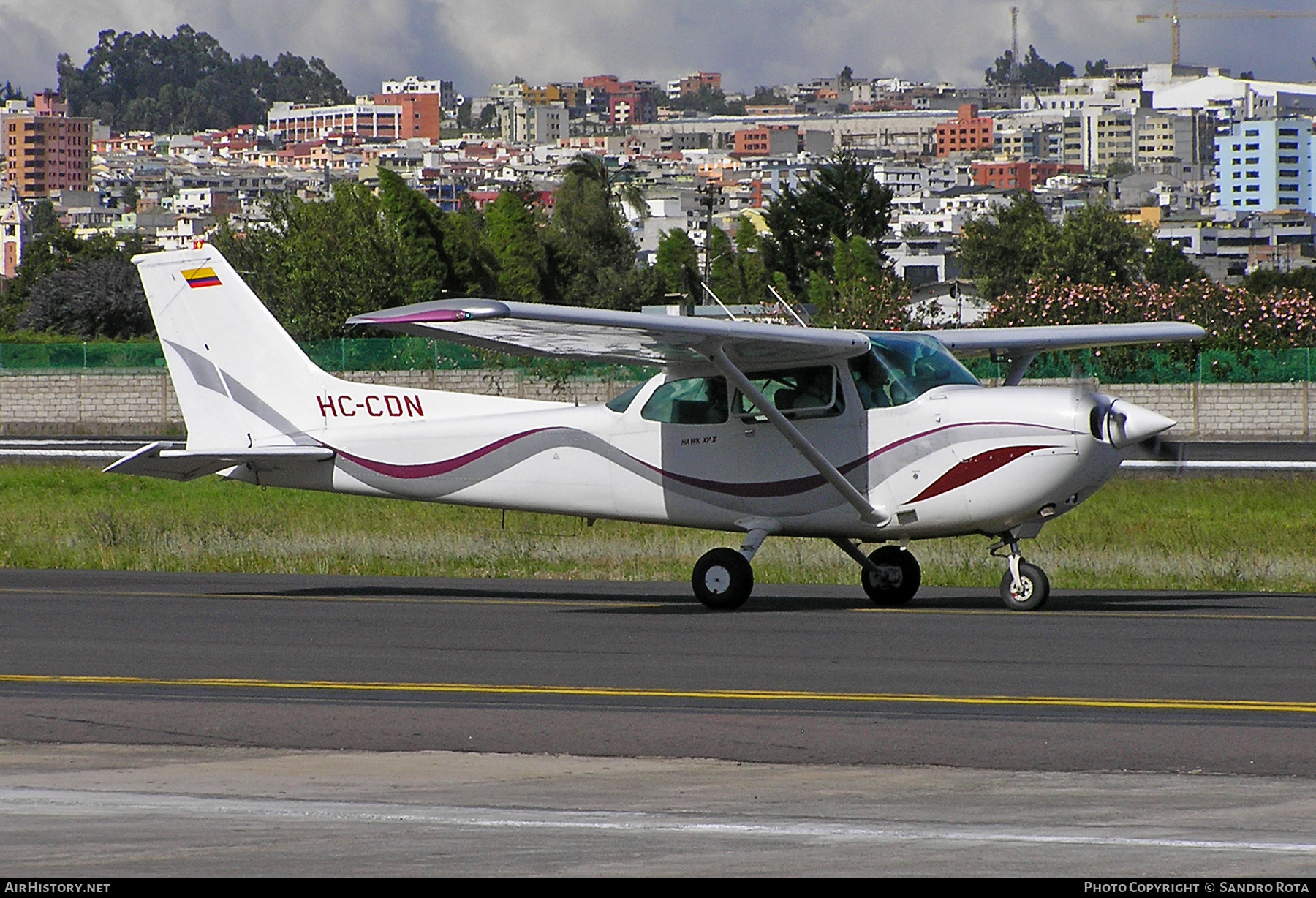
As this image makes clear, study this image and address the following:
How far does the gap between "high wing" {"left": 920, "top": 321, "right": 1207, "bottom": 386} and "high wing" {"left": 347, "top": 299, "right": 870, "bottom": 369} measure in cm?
184

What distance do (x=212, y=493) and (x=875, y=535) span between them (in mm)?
18159

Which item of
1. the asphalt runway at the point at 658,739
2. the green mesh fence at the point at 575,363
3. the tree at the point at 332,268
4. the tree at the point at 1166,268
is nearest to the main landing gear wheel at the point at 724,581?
the asphalt runway at the point at 658,739

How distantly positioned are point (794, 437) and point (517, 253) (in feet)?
232

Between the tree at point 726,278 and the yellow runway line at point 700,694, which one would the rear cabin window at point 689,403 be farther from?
the tree at point 726,278

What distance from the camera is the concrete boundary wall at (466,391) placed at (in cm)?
4447

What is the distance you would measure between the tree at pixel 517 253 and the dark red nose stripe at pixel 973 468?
6826cm

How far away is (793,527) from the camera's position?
14680 mm

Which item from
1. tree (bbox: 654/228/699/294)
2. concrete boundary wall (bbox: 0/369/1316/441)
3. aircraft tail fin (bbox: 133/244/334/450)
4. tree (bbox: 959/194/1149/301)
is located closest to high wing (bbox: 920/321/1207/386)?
aircraft tail fin (bbox: 133/244/334/450)

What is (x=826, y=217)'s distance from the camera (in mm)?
96062

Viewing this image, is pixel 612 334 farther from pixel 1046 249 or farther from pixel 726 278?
pixel 726 278

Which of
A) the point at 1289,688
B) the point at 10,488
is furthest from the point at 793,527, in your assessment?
the point at 10,488

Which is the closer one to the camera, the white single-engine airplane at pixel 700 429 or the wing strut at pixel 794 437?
the white single-engine airplane at pixel 700 429

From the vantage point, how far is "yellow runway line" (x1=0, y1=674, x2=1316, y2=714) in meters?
9.52
